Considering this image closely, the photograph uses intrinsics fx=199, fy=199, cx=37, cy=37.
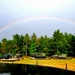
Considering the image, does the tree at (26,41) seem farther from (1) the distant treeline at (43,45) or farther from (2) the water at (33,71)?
(2) the water at (33,71)

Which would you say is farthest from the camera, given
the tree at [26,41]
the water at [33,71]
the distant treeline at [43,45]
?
the tree at [26,41]

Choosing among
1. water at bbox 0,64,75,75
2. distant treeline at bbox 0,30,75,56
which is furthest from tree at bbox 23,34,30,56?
water at bbox 0,64,75,75

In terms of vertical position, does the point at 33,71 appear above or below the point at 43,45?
below

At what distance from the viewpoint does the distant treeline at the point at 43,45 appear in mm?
79150

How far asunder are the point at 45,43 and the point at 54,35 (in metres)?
6.21

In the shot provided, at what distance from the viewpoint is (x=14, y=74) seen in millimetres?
30500

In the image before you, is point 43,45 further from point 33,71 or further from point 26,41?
point 33,71

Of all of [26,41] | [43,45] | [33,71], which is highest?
[26,41]

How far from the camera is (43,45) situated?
279 feet

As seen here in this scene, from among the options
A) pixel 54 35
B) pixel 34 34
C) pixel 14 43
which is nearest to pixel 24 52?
pixel 14 43

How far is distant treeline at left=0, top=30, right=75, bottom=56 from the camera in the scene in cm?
7915

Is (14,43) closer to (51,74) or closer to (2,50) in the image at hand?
(2,50)

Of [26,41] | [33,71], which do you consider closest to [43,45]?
[26,41]

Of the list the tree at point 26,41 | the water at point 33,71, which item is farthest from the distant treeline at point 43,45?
the water at point 33,71
